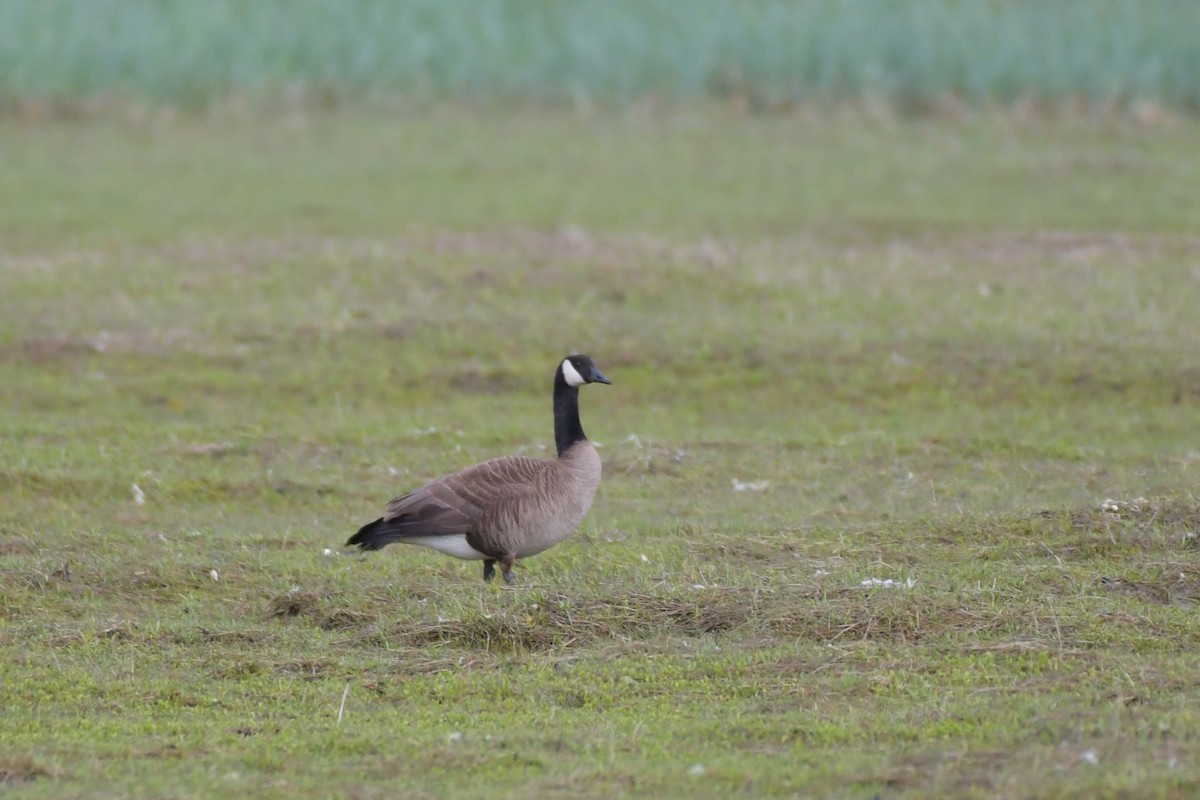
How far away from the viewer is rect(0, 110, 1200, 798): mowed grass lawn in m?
7.18

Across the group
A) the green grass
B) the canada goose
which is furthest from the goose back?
the green grass

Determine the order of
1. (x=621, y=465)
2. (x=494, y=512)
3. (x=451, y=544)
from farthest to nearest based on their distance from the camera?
(x=621, y=465) < (x=451, y=544) < (x=494, y=512)

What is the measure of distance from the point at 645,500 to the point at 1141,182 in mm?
Result: 13811

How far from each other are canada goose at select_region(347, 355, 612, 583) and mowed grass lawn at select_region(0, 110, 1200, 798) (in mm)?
306

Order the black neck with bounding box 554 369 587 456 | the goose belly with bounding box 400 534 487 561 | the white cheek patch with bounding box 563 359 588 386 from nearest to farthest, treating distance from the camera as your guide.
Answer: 1. the goose belly with bounding box 400 534 487 561
2. the black neck with bounding box 554 369 587 456
3. the white cheek patch with bounding box 563 359 588 386

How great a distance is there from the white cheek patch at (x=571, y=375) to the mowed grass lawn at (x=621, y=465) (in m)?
1.05

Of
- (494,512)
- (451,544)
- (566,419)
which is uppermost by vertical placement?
(566,419)

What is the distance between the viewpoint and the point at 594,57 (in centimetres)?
2992

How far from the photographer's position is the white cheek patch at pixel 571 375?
10.5m

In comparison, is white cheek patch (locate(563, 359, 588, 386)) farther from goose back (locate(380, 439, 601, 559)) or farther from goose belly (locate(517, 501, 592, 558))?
goose belly (locate(517, 501, 592, 558))

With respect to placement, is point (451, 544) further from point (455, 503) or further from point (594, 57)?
point (594, 57)

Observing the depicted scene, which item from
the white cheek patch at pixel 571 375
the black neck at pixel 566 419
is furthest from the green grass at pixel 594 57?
the black neck at pixel 566 419

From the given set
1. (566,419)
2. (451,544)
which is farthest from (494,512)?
(566,419)

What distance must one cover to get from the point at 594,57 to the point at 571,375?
66.5 ft
